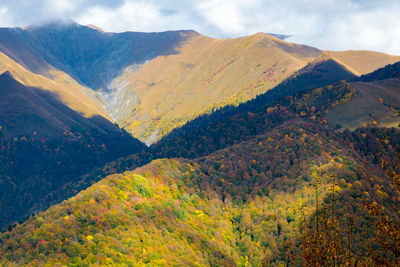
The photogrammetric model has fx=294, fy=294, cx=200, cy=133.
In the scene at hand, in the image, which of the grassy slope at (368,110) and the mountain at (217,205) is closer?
the mountain at (217,205)

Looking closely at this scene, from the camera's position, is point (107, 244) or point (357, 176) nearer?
point (107, 244)

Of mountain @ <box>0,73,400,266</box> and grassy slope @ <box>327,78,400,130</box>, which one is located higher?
grassy slope @ <box>327,78,400,130</box>

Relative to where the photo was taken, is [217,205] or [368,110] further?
[368,110]

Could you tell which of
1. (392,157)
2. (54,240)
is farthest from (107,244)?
(392,157)

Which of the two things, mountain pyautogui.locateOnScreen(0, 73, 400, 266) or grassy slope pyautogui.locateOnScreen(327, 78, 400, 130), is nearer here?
mountain pyautogui.locateOnScreen(0, 73, 400, 266)

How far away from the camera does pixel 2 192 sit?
196 meters

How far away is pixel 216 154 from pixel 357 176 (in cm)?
7441

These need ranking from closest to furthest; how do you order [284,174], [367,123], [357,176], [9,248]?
[9,248]
[357,176]
[284,174]
[367,123]

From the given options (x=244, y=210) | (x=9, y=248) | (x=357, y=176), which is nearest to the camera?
(x=9, y=248)

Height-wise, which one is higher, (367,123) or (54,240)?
(367,123)

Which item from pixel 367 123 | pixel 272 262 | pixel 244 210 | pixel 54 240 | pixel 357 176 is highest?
pixel 367 123

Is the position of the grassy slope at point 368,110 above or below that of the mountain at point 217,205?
above

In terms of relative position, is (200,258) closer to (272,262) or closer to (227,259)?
(227,259)

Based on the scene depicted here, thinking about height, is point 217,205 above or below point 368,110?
below
